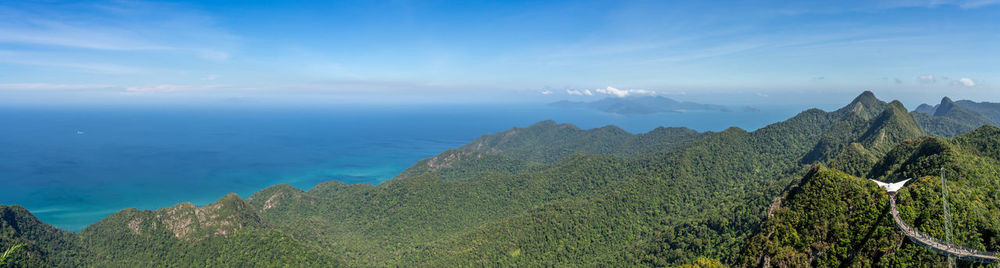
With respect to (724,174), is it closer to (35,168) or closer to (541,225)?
(541,225)

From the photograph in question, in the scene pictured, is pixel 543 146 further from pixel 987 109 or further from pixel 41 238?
pixel 987 109

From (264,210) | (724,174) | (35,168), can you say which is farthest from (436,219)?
(35,168)

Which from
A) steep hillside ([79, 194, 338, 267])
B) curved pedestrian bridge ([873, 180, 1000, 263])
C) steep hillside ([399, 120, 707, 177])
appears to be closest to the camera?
curved pedestrian bridge ([873, 180, 1000, 263])

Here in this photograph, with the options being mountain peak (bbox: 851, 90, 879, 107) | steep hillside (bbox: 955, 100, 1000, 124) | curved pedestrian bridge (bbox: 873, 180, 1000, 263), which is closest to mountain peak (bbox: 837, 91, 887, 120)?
mountain peak (bbox: 851, 90, 879, 107)

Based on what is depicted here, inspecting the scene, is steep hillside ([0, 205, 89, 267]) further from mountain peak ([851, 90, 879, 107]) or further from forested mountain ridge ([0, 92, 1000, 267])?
mountain peak ([851, 90, 879, 107])

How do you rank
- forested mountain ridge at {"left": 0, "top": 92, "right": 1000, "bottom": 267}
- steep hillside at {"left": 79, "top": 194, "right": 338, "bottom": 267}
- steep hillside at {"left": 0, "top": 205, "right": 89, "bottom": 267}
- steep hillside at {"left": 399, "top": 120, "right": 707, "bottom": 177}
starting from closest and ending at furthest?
forested mountain ridge at {"left": 0, "top": 92, "right": 1000, "bottom": 267} → steep hillside at {"left": 0, "top": 205, "right": 89, "bottom": 267} → steep hillside at {"left": 79, "top": 194, "right": 338, "bottom": 267} → steep hillside at {"left": 399, "top": 120, "right": 707, "bottom": 177}

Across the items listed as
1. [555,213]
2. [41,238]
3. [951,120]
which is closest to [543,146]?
[555,213]

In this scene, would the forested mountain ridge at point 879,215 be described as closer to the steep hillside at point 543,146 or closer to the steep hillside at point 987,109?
the steep hillside at point 543,146

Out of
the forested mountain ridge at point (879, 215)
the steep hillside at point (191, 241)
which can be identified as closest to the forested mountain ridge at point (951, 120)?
the forested mountain ridge at point (879, 215)
